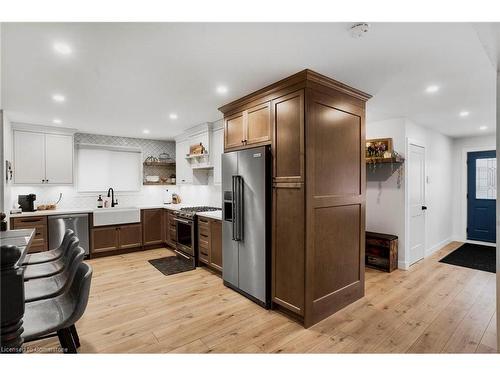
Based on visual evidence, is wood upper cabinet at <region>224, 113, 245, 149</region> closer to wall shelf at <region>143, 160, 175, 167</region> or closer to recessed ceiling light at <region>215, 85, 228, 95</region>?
recessed ceiling light at <region>215, 85, 228, 95</region>

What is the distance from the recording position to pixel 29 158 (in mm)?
4582

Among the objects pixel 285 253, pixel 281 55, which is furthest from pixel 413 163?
pixel 281 55

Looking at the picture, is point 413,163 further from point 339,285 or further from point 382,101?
point 339,285

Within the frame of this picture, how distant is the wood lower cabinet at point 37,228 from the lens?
13.9 feet

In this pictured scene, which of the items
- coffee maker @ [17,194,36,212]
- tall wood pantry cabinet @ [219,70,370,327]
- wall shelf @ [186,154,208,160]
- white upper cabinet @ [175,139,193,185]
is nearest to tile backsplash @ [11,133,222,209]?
coffee maker @ [17,194,36,212]

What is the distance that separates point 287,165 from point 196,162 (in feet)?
9.14

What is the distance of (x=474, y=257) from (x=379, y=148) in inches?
113

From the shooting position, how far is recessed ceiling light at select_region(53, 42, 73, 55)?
1984 millimetres

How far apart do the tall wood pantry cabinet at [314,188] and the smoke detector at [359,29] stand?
63cm

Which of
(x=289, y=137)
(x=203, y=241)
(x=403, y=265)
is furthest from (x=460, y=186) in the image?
(x=203, y=241)

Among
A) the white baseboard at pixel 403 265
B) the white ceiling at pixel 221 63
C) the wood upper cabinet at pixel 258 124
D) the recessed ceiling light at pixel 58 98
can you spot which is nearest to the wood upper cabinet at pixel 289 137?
the wood upper cabinet at pixel 258 124

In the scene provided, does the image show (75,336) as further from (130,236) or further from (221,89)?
(130,236)

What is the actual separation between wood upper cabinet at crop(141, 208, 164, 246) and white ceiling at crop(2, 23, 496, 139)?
94.8 inches
